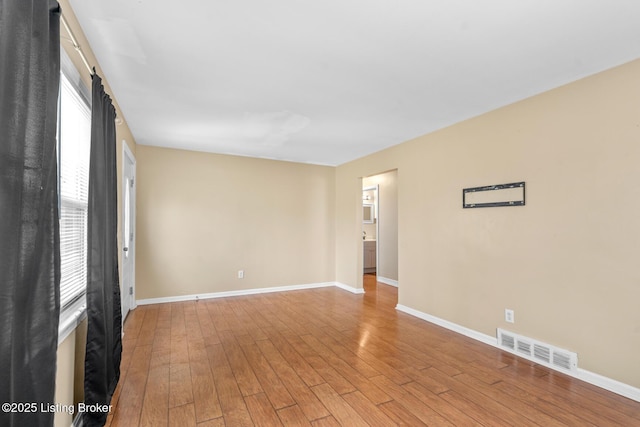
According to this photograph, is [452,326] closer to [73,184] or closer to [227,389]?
[227,389]

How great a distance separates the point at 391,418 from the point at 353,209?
3932 mm

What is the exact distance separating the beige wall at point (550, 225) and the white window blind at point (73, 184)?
3.60 metres

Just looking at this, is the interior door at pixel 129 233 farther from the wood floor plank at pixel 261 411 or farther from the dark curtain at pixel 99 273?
the wood floor plank at pixel 261 411

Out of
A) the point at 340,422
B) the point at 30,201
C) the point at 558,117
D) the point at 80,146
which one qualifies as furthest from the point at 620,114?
the point at 80,146

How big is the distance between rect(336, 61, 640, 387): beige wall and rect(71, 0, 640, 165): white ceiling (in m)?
0.28

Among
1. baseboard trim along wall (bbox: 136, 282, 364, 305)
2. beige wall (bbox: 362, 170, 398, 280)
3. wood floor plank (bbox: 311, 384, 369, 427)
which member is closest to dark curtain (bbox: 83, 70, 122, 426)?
wood floor plank (bbox: 311, 384, 369, 427)

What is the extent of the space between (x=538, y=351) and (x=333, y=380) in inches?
75.8

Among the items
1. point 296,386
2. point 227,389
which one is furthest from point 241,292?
point 296,386

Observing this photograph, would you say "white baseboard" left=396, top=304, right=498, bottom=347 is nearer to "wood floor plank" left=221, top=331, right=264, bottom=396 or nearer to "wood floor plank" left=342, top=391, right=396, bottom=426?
"wood floor plank" left=342, top=391, right=396, bottom=426

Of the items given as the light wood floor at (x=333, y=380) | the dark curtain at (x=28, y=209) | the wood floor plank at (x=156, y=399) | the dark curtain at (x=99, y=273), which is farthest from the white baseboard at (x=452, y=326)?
the dark curtain at (x=28, y=209)

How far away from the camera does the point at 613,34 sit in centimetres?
194

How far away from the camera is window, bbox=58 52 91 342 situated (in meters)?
1.71

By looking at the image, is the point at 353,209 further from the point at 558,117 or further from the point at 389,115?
the point at 558,117

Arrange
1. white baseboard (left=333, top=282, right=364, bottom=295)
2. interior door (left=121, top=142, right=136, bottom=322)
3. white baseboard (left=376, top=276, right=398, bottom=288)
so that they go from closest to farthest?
interior door (left=121, top=142, right=136, bottom=322)
white baseboard (left=333, top=282, right=364, bottom=295)
white baseboard (left=376, top=276, right=398, bottom=288)
